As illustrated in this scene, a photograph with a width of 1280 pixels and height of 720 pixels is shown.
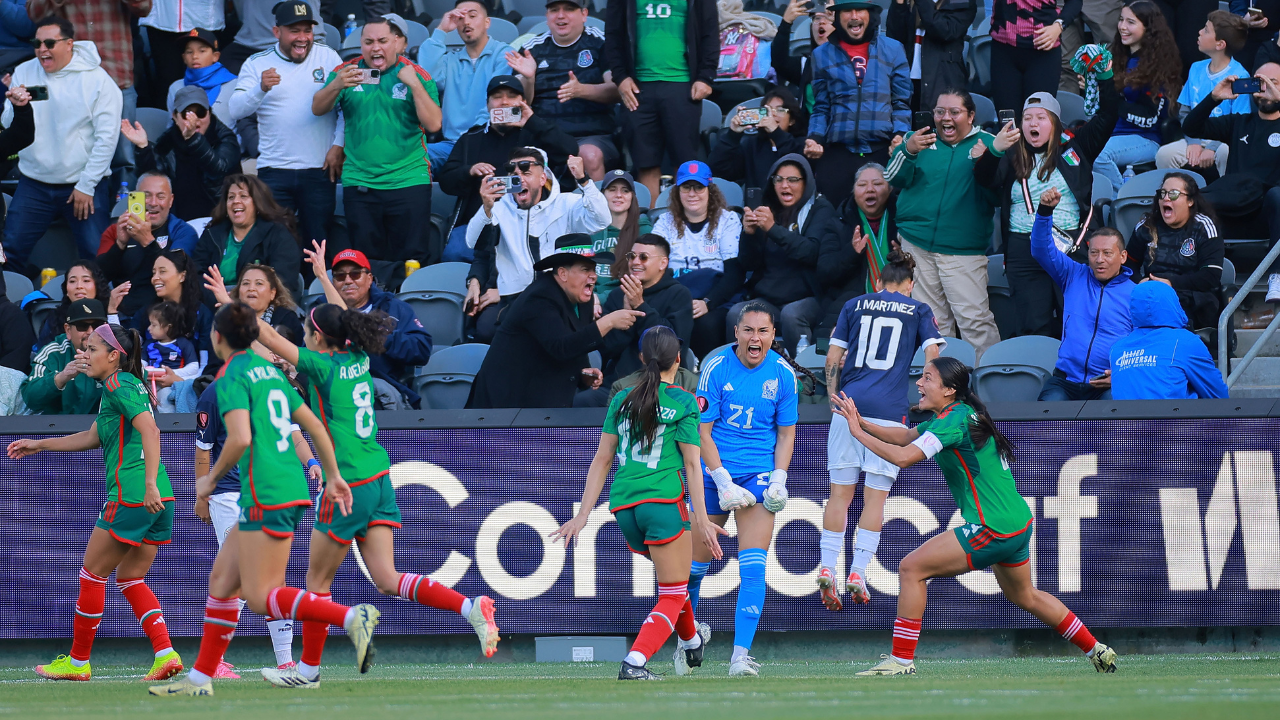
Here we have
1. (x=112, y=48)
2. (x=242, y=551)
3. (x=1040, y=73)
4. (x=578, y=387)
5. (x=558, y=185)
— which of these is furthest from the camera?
(x=112, y=48)

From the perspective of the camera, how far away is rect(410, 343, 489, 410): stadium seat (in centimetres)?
1068

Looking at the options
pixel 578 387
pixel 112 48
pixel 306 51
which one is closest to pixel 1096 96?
pixel 578 387

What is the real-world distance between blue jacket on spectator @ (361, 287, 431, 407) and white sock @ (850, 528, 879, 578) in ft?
11.3

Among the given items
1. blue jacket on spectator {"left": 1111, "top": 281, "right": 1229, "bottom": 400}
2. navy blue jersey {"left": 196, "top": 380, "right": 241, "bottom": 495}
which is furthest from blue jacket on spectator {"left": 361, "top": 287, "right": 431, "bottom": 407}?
blue jacket on spectator {"left": 1111, "top": 281, "right": 1229, "bottom": 400}

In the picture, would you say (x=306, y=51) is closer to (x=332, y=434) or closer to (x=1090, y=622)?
(x=332, y=434)

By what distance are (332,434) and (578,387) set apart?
2952 mm

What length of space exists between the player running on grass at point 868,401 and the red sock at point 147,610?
4004 millimetres

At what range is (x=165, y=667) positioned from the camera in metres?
8.21

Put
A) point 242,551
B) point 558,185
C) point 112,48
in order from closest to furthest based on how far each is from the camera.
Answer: point 242,551 → point 558,185 → point 112,48

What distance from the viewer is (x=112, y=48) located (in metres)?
13.8

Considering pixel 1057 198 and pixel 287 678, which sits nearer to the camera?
pixel 287 678

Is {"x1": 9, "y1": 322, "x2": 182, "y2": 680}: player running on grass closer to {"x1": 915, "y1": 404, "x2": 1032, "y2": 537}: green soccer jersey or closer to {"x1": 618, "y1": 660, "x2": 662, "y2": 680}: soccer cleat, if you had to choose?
{"x1": 618, "y1": 660, "x2": 662, "y2": 680}: soccer cleat

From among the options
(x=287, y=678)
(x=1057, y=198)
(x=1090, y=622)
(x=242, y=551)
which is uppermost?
(x=1057, y=198)

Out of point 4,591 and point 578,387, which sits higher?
point 578,387
